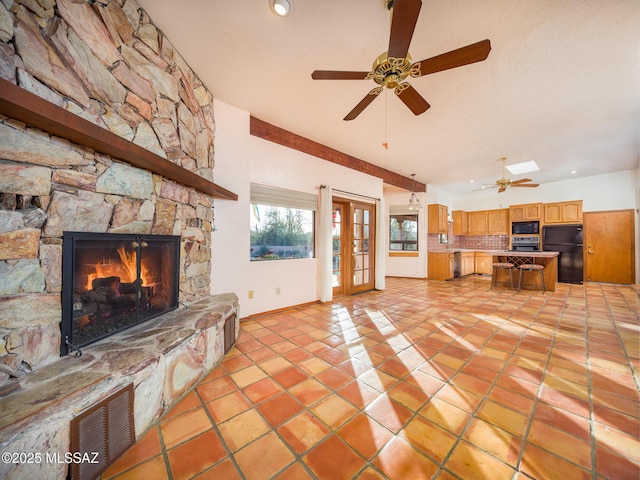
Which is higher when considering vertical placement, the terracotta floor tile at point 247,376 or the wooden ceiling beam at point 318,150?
the wooden ceiling beam at point 318,150

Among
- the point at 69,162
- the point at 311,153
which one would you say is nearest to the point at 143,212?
the point at 69,162

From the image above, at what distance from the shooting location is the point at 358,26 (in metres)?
1.89

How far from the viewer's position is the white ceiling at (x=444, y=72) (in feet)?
5.89

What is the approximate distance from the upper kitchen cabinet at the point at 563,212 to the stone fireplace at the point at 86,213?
8.71m

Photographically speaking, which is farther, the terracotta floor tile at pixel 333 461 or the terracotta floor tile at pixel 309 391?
the terracotta floor tile at pixel 309 391

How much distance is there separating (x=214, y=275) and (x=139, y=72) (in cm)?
203

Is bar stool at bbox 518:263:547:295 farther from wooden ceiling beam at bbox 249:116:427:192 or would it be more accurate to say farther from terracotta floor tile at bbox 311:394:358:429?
terracotta floor tile at bbox 311:394:358:429

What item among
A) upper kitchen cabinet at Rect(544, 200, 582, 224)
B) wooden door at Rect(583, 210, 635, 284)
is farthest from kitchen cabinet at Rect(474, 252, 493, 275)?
wooden door at Rect(583, 210, 635, 284)

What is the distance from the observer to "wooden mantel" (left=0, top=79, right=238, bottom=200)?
899mm

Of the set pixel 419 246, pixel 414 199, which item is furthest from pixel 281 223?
pixel 419 246

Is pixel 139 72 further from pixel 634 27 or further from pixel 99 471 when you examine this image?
pixel 634 27

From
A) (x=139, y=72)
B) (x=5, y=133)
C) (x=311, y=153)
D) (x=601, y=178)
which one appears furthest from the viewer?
(x=601, y=178)

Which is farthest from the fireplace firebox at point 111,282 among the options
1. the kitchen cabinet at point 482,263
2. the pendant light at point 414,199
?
the kitchen cabinet at point 482,263

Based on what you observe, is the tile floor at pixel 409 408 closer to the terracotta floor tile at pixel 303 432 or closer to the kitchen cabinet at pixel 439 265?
the terracotta floor tile at pixel 303 432
